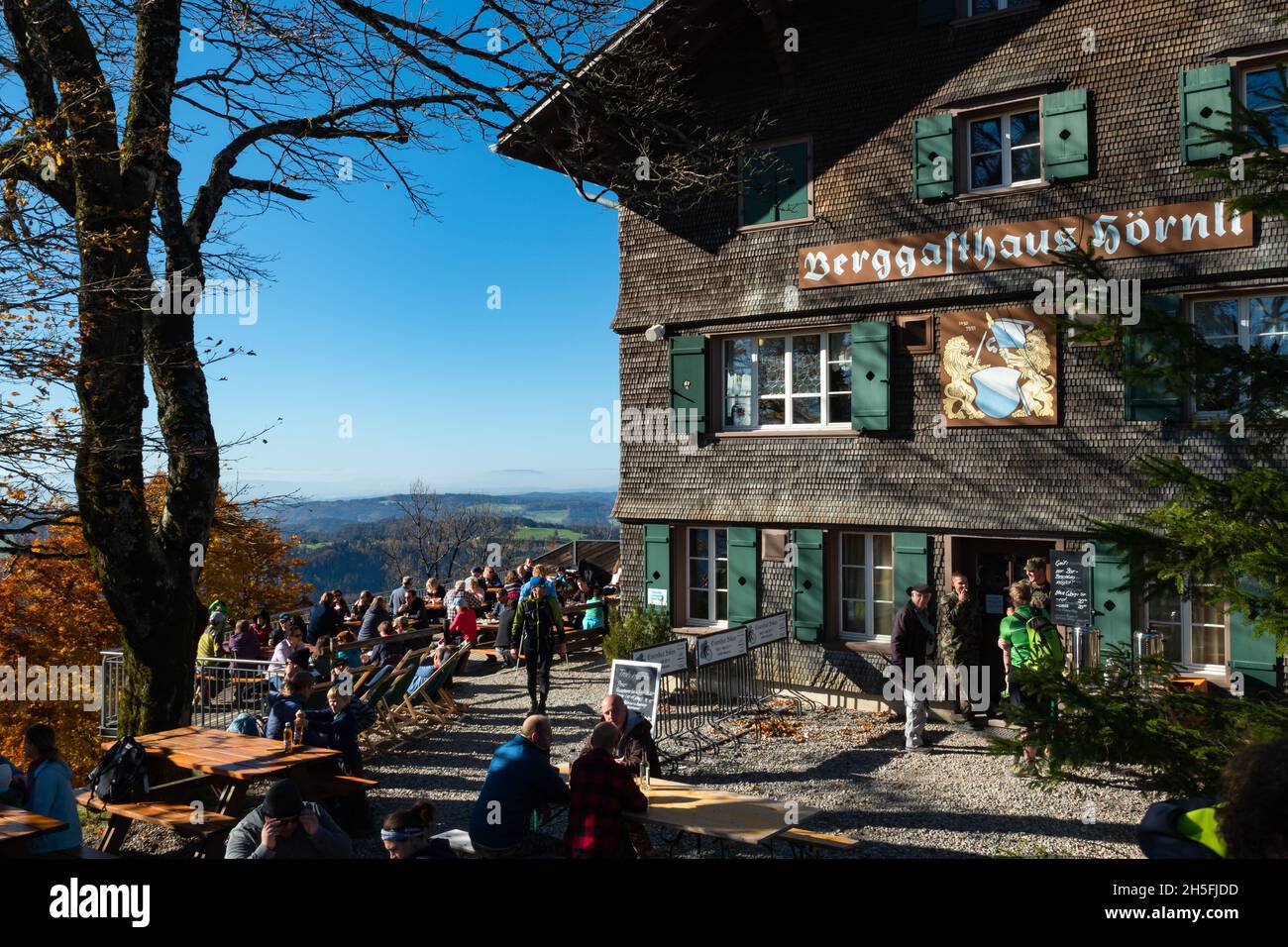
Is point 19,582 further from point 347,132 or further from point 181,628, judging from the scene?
point 347,132

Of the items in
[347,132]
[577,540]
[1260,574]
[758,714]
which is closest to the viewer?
[1260,574]

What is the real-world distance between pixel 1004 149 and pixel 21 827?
12545mm

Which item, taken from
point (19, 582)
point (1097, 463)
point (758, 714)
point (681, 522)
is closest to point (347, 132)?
point (681, 522)

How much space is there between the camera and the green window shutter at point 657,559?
1473 cm

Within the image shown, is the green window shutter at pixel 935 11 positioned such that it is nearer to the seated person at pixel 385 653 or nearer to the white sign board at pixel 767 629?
the white sign board at pixel 767 629

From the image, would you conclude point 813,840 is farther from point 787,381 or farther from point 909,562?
point 787,381

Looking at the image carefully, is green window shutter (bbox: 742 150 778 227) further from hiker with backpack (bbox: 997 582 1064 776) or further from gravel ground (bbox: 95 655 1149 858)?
gravel ground (bbox: 95 655 1149 858)

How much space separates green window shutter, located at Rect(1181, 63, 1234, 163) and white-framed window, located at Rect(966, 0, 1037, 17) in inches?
93.8

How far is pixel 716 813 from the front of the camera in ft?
21.9

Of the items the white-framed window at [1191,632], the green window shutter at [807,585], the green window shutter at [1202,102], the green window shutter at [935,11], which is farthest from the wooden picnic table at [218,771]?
the green window shutter at [935,11]

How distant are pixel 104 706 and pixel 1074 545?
12.0 m

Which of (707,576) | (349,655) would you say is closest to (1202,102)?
(707,576)

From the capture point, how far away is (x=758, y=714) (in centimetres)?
1272
